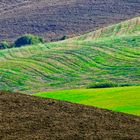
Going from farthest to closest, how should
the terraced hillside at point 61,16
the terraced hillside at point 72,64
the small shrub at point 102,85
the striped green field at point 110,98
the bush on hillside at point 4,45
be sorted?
the terraced hillside at point 61,16 < the bush on hillside at point 4,45 < the terraced hillside at point 72,64 < the small shrub at point 102,85 < the striped green field at point 110,98

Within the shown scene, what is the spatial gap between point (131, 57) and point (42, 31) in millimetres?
29518

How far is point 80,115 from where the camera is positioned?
21719mm

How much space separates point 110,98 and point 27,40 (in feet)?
138

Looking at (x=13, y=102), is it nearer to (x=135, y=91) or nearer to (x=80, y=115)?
(x=80, y=115)

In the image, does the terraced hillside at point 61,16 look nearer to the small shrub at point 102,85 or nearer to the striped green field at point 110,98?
the small shrub at point 102,85

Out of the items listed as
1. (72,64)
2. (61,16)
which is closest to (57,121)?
→ (72,64)

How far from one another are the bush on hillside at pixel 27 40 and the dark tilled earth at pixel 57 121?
5201 centimetres

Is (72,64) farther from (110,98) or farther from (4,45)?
(110,98)

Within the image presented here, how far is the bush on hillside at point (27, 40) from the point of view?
75.2 metres

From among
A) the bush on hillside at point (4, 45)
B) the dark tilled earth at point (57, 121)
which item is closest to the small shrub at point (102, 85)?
the dark tilled earth at point (57, 121)

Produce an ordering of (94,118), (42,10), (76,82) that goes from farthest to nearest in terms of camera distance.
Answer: (42,10) → (76,82) → (94,118)

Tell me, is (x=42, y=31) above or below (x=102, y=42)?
below

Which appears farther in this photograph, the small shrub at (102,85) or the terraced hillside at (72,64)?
the terraced hillside at (72,64)

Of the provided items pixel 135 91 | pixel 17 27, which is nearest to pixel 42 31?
pixel 17 27
